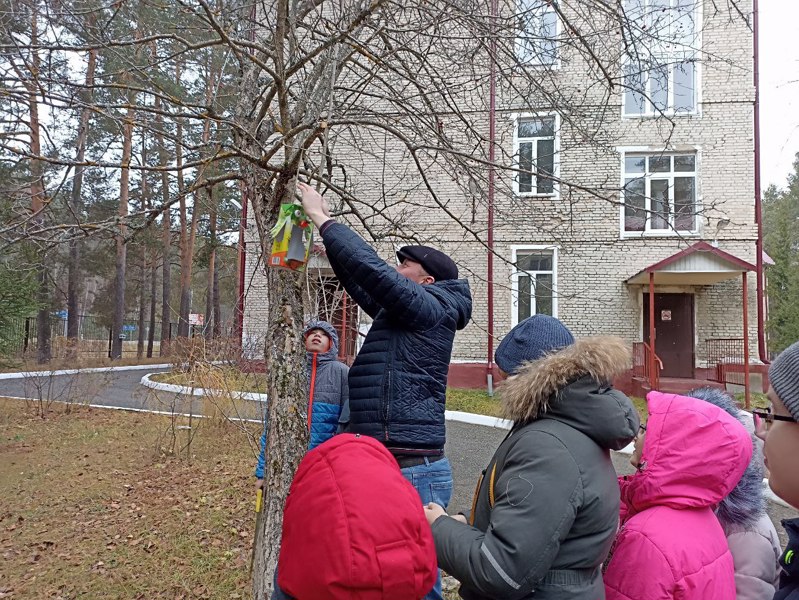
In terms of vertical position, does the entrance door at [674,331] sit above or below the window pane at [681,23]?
below

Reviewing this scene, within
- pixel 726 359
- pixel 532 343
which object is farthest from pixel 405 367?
pixel 726 359

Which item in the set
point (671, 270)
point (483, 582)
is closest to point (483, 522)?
point (483, 582)

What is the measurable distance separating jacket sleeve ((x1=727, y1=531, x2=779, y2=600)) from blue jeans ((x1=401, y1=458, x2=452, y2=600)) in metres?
0.99

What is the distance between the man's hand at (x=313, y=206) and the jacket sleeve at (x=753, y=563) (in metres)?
1.80

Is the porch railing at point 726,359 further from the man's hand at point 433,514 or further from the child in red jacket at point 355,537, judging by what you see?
the child in red jacket at point 355,537

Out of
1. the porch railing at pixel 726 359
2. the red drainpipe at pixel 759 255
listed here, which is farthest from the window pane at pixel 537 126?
the porch railing at pixel 726 359

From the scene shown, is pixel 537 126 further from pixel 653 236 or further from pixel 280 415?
pixel 280 415

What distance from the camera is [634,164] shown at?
38.1 ft

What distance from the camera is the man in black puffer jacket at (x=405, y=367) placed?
1728 mm

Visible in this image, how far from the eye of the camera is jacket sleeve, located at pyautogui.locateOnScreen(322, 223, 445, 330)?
65.6 inches

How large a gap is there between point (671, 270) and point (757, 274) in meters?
2.41

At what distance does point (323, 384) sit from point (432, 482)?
134 centimetres

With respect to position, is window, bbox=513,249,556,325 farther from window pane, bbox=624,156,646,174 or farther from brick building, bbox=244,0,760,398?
window pane, bbox=624,156,646,174

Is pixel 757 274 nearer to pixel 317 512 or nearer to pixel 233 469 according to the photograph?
pixel 233 469
